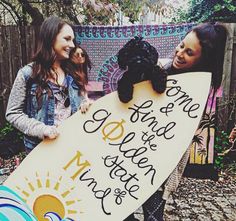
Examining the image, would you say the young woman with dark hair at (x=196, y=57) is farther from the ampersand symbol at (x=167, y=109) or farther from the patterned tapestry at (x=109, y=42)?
the patterned tapestry at (x=109, y=42)

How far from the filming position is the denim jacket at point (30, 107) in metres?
1.80

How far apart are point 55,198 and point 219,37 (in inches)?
45.0

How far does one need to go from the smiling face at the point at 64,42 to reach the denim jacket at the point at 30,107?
0.14 m

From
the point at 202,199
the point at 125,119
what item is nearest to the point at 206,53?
the point at 125,119

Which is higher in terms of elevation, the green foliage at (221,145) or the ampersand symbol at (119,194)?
the ampersand symbol at (119,194)

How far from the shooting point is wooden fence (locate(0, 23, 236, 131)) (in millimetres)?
4188

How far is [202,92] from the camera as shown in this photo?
74.4 inches

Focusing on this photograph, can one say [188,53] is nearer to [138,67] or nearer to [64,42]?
[138,67]

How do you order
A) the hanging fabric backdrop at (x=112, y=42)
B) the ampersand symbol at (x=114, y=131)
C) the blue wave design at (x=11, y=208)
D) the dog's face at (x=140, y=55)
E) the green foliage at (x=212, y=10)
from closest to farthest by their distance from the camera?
the blue wave design at (x=11, y=208) < the dog's face at (x=140, y=55) < the ampersand symbol at (x=114, y=131) < the hanging fabric backdrop at (x=112, y=42) < the green foliage at (x=212, y=10)

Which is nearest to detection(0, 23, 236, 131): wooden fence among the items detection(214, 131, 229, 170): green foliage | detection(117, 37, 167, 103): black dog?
detection(214, 131, 229, 170): green foliage

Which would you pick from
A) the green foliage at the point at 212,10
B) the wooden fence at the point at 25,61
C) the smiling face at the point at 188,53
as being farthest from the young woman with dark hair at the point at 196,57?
the green foliage at the point at 212,10

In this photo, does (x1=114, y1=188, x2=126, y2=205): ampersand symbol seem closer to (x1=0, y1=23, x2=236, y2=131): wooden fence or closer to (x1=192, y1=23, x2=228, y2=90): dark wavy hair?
(x1=192, y1=23, x2=228, y2=90): dark wavy hair

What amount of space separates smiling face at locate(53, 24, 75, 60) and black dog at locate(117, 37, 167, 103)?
0.26 metres

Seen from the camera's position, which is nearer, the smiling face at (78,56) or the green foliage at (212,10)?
the smiling face at (78,56)
